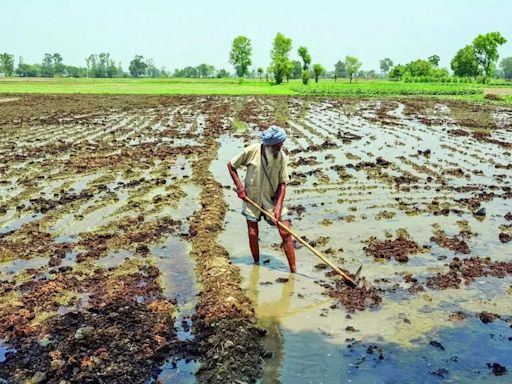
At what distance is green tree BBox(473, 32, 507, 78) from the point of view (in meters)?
87.5

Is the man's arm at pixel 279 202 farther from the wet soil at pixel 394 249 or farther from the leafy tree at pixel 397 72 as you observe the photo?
the leafy tree at pixel 397 72

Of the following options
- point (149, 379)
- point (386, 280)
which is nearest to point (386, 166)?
point (386, 280)

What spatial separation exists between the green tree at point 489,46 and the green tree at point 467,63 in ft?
8.33

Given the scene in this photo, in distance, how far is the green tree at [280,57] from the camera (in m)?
74.0

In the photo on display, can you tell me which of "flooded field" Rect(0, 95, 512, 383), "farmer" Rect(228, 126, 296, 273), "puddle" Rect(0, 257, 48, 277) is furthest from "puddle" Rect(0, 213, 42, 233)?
"farmer" Rect(228, 126, 296, 273)

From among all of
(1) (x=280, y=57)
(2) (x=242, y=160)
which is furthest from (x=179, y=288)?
(1) (x=280, y=57)

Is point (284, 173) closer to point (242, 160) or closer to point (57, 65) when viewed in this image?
point (242, 160)

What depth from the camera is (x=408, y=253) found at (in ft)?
24.7

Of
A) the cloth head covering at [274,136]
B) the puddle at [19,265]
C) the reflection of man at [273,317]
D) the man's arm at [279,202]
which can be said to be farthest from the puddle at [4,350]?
the cloth head covering at [274,136]

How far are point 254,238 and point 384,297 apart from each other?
1773 mm

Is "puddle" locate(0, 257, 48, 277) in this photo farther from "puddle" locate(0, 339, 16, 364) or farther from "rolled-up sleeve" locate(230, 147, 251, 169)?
"rolled-up sleeve" locate(230, 147, 251, 169)

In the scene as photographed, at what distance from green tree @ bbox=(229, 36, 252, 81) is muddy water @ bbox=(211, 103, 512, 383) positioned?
88.7 metres

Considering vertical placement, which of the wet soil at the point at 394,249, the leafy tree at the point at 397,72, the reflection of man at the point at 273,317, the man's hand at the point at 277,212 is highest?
the leafy tree at the point at 397,72

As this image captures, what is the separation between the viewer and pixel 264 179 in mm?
6578
